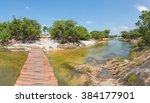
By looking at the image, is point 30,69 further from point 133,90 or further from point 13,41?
point 13,41

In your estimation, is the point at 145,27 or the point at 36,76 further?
the point at 145,27

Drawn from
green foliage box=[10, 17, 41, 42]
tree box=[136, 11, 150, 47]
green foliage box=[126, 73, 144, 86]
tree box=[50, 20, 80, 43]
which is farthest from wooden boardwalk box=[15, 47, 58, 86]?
tree box=[50, 20, 80, 43]

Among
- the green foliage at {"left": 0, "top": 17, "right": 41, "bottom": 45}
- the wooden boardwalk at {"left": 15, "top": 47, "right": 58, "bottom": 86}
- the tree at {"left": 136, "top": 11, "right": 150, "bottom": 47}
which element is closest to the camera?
the wooden boardwalk at {"left": 15, "top": 47, "right": 58, "bottom": 86}

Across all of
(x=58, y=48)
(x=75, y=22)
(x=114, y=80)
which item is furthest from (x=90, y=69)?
(x=75, y=22)

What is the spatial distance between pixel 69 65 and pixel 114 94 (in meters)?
18.0

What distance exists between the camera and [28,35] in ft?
194

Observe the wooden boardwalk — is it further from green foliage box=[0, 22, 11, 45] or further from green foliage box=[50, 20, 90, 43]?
green foliage box=[50, 20, 90, 43]

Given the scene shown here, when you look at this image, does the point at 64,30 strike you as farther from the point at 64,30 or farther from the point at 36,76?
the point at 36,76

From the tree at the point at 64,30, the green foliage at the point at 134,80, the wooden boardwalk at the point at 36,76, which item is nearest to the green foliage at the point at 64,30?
the tree at the point at 64,30

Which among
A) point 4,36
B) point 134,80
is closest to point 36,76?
point 134,80

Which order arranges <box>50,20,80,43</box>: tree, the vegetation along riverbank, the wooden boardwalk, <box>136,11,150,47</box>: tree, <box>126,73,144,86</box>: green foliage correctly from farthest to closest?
<box>50,20,80,43</box>: tree → <box>136,11,150,47</box>: tree → the vegetation along riverbank → <box>126,73,144,86</box>: green foliage → the wooden boardwalk

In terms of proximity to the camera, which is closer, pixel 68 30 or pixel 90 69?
pixel 90 69

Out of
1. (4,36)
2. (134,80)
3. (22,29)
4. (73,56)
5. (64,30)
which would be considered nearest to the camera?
(134,80)

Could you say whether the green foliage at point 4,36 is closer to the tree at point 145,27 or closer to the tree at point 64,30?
the tree at point 64,30
